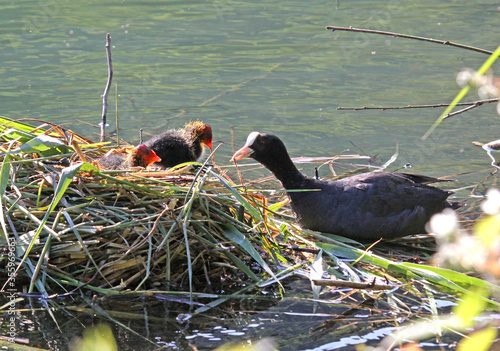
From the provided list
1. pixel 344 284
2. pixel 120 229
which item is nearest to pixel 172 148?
pixel 120 229

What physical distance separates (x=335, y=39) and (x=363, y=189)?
22.1 ft

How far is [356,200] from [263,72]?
5068 mm

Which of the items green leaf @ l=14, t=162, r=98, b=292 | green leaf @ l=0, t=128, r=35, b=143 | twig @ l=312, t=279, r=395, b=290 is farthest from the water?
green leaf @ l=0, t=128, r=35, b=143

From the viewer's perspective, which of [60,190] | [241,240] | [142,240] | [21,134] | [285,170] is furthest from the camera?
[285,170]

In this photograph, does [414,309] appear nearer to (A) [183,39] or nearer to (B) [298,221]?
(B) [298,221]

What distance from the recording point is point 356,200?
170 inches

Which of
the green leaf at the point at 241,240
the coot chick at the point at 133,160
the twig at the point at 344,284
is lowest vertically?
the twig at the point at 344,284

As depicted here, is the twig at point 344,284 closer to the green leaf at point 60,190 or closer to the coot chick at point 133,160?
the green leaf at point 60,190

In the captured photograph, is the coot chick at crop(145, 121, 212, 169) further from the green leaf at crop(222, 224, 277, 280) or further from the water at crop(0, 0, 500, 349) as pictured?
the green leaf at crop(222, 224, 277, 280)

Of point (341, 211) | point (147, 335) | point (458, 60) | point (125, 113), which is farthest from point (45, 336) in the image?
point (458, 60)

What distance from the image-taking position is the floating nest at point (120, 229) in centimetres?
334

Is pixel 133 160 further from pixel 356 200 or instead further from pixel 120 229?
pixel 356 200

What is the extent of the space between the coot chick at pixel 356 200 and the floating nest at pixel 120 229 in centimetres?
65

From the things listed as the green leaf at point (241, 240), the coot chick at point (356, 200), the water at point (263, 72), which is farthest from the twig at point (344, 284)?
the coot chick at point (356, 200)
